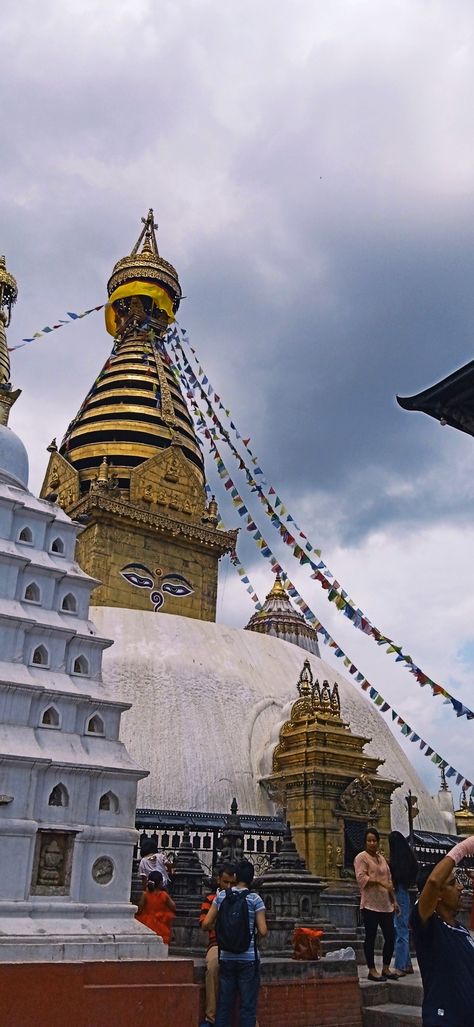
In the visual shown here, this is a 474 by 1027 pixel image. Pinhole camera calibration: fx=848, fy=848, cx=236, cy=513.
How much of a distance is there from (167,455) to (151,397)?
292 centimetres

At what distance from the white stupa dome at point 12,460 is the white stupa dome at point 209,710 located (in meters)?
7.65

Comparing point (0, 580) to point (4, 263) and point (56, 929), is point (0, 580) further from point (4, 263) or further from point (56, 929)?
point (4, 263)

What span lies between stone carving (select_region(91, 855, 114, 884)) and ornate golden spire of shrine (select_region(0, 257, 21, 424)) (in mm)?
5214

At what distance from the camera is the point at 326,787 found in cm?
1598

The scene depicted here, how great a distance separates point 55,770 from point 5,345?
264 inches

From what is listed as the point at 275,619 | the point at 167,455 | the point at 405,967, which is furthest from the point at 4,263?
the point at 275,619

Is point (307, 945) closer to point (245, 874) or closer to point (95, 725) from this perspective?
point (245, 874)

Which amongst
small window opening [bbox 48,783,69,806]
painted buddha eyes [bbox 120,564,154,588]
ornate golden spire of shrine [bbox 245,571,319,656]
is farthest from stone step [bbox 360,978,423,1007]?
ornate golden spire of shrine [bbox 245,571,319,656]

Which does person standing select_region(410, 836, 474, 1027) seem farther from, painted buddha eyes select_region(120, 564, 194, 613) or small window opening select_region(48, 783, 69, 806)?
painted buddha eyes select_region(120, 564, 194, 613)

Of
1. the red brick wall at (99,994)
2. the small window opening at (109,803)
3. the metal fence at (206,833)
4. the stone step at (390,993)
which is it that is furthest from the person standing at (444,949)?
the metal fence at (206,833)

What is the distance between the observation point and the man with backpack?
5.24 m

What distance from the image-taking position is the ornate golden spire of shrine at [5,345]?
34.2 feet

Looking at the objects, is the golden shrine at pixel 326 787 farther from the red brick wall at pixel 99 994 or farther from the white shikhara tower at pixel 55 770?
the red brick wall at pixel 99 994

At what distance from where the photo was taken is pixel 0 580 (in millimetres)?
8469
